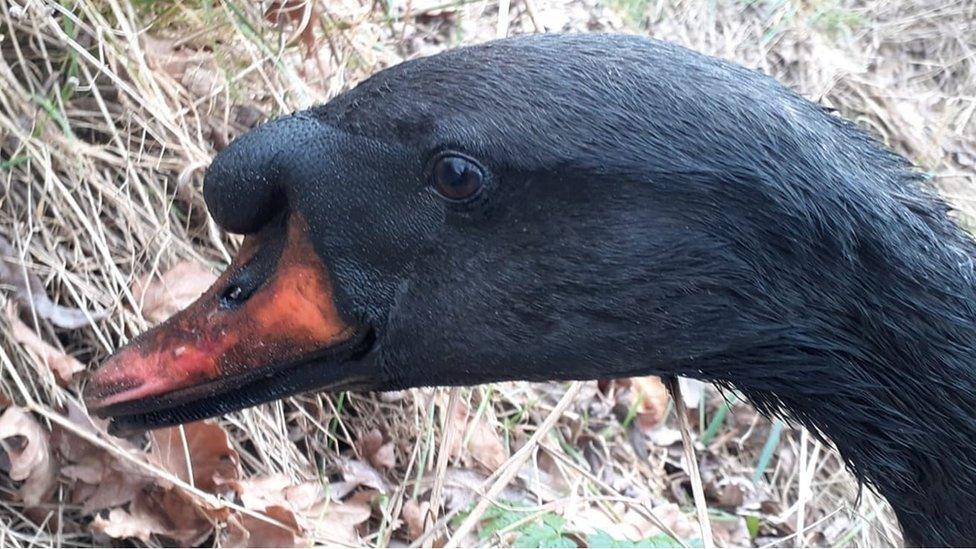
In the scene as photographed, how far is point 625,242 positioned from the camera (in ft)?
5.27

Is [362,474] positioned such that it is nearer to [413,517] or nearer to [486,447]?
[413,517]

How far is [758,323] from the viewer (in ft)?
5.41

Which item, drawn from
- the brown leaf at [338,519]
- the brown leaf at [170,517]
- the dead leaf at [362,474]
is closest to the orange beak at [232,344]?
the brown leaf at [170,517]

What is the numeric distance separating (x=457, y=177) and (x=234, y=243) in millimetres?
1391

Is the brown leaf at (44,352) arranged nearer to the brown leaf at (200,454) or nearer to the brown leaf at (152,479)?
the brown leaf at (152,479)

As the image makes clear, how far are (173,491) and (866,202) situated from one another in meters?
1.66

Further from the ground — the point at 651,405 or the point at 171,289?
the point at 651,405

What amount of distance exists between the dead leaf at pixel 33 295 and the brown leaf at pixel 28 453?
25 centimetres

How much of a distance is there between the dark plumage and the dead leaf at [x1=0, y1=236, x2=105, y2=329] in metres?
0.79

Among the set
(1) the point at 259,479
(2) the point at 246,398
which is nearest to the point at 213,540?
(1) the point at 259,479

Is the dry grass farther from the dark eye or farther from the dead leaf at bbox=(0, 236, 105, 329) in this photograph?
the dark eye

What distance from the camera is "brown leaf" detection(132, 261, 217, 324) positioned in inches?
102

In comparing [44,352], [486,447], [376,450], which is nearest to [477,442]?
[486,447]

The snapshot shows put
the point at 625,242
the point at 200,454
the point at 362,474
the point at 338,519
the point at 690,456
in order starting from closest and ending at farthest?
the point at 625,242 < the point at 690,456 < the point at 200,454 < the point at 338,519 < the point at 362,474
